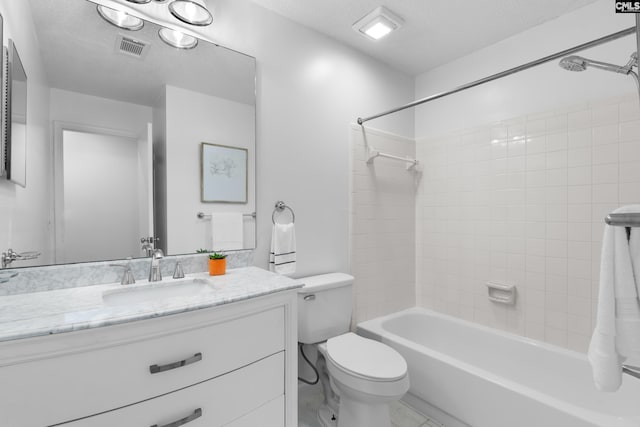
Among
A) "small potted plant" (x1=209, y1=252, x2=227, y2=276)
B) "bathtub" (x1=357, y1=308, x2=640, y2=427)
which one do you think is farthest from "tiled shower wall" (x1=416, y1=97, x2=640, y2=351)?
"small potted plant" (x1=209, y1=252, x2=227, y2=276)

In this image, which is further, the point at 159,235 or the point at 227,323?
the point at 159,235

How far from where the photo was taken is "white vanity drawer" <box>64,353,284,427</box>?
882mm

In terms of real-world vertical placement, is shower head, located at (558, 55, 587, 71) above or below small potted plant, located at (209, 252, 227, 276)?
above

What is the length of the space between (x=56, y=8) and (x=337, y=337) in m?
2.03

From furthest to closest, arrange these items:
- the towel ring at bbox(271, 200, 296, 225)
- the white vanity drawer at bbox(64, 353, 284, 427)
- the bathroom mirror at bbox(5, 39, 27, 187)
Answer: the towel ring at bbox(271, 200, 296, 225), the bathroom mirror at bbox(5, 39, 27, 187), the white vanity drawer at bbox(64, 353, 284, 427)

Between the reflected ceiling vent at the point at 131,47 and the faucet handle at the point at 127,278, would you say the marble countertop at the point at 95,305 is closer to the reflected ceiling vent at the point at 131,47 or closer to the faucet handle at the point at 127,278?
the faucet handle at the point at 127,278

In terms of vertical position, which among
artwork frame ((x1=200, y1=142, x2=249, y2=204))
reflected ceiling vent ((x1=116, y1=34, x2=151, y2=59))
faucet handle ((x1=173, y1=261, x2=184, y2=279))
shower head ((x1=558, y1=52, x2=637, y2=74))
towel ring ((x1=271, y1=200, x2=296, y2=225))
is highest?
reflected ceiling vent ((x1=116, y1=34, x2=151, y2=59))

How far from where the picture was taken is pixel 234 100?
1662mm

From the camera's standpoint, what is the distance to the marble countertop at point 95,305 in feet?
2.56

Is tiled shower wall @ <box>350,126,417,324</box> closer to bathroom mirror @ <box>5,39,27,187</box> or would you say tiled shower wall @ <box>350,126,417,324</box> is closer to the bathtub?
the bathtub

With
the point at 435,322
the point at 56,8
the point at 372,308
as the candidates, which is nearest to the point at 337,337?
the point at 372,308

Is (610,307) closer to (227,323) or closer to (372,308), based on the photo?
(227,323)

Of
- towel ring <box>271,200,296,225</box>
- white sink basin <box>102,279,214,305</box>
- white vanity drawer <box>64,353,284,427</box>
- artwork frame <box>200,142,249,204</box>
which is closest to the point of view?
white vanity drawer <box>64,353,284,427</box>

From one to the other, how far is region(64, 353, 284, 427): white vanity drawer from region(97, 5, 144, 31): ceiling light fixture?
152cm
